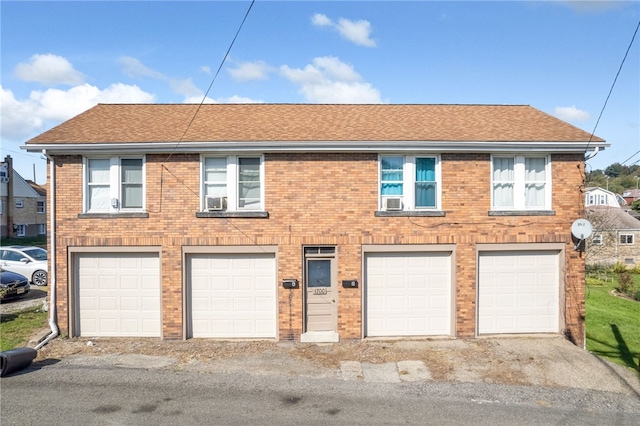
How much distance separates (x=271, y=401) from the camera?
7.82 m

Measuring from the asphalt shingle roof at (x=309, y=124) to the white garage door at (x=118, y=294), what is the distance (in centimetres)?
296

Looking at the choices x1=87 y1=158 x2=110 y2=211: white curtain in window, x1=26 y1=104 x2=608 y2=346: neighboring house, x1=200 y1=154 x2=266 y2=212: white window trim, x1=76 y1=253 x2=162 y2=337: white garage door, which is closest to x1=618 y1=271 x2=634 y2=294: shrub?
x1=26 y1=104 x2=608 y2=346: neighboring house

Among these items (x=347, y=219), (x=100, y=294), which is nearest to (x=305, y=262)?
(x=347, y=219)

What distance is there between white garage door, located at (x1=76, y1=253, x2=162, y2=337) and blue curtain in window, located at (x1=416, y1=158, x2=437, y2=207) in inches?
264

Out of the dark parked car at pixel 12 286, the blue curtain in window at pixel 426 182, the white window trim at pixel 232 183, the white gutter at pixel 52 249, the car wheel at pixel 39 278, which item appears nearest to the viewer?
the white gutter at pixel 52 249

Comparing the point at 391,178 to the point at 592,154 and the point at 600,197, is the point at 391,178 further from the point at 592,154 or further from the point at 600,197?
the point at 600,197

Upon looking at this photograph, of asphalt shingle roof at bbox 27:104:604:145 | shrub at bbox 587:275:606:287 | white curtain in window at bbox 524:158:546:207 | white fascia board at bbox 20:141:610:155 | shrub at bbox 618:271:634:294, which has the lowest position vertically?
shrub at bbox 587:275:606:287

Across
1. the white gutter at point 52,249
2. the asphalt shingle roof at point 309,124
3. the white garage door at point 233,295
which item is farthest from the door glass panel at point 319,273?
the white gutter at point 52,249

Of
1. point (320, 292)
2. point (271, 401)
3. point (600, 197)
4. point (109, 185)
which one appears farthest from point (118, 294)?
point (600, 197)

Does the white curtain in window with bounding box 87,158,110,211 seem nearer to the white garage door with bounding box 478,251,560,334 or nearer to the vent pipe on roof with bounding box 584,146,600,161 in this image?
the white garage door with bounding box 478,251,560,334

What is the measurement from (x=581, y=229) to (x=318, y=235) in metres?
6.34

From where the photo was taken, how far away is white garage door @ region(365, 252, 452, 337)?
11.5 meters

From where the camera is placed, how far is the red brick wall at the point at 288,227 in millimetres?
11242

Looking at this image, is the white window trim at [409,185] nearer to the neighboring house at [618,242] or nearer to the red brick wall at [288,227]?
the red brick wall at [288,227]
